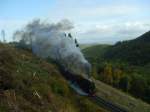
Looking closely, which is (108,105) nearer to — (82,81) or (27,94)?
(82,81)

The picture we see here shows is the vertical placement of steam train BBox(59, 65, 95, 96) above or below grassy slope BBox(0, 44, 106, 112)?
below

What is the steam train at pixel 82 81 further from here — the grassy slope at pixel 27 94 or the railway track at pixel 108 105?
the grassy slope at pixel 27 94

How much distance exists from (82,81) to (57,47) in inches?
333

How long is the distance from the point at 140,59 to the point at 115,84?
98.3 metres

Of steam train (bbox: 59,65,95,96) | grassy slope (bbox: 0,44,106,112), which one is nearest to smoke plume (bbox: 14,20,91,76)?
steam train (bbox: 59,65,95,96)

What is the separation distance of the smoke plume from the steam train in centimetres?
100

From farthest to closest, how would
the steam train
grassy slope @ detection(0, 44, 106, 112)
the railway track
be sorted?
the steam train < the railway track < grassy slope @ detection(0, 44, 106, 112)

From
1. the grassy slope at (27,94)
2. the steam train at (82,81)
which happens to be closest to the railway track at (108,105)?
the steam train at (82,81)

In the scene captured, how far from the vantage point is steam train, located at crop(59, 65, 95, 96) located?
33606 millimetres

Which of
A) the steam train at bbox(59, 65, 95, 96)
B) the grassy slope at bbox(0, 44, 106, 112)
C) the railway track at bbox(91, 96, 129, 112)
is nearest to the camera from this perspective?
the grassy slope at bbox(0, 44, 106, 112)

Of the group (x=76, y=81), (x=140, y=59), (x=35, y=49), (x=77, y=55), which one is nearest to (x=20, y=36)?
(x=35, y=49)

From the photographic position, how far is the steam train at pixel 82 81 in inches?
1323

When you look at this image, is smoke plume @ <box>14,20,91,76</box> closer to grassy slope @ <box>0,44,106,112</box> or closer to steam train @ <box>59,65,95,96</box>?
steam train @ <box>59,65,95,96</box>

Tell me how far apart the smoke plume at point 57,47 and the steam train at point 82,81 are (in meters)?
1.00
